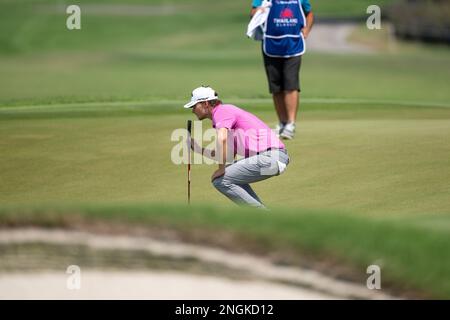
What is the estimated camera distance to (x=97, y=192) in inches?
413

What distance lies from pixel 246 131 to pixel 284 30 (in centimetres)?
462

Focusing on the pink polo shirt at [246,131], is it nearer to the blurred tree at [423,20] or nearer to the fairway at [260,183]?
the fairway at [260,183]

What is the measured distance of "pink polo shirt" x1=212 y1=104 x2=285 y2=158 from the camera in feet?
32.5

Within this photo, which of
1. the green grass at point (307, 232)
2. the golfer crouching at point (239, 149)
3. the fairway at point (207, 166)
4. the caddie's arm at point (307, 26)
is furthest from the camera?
the caddie's arm at point (307, 26)

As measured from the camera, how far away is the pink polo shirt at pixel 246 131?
9914 millimetres

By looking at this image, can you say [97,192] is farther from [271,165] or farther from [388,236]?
[388,236]

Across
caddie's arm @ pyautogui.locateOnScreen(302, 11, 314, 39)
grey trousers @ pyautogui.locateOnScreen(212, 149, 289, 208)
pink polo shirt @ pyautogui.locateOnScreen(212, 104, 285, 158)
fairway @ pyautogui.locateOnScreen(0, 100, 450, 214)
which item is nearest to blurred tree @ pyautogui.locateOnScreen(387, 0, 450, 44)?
caddie's arm @ pyautogui.locateOnScreen(302, 11, 314, 39)

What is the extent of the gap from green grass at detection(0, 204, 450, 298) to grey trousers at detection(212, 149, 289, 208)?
2.43 m

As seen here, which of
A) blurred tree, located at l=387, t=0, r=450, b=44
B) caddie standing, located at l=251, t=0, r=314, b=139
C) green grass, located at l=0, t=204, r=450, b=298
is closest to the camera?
green grass, located at l=0, t=204, r=450, b=298

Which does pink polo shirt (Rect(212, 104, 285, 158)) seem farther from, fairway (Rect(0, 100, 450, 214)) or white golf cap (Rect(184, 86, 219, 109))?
fairway (Rect(0, 100, 450, 214))

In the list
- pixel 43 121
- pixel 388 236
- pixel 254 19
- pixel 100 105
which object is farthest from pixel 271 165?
pixel 100 105

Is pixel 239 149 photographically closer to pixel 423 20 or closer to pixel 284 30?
pixel 284 30

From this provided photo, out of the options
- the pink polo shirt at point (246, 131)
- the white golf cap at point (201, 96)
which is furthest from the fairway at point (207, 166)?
the white golf cap at point (201, 96)

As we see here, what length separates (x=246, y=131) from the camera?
1002cm
